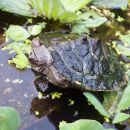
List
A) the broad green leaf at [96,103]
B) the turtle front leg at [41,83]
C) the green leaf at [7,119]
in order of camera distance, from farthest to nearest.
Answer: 1. the turtle front leg at [41,83]
2. the broad green leaf at [96,103]
3. the green leaf at [7,119]

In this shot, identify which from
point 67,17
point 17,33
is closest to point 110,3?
point 67,17

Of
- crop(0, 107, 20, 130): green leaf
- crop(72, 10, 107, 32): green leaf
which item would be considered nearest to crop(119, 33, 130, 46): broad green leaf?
crop(72, 10, 107, 32): green leaf

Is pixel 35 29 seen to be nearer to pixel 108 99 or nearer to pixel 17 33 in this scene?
pixel 17 33

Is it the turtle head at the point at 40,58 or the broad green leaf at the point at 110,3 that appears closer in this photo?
the turtle head at the point at 40,58

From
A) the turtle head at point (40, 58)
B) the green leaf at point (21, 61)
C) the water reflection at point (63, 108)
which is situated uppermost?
the turtle head at point (40, 58)

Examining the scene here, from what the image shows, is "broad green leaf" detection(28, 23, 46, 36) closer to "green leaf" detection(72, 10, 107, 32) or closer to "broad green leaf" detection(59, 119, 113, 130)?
"green leaf" detection(72, 10, 107, 32)

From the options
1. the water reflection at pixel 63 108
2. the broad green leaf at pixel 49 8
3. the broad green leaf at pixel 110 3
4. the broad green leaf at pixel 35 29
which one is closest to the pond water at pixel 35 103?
the water reflection at pixel 63 108

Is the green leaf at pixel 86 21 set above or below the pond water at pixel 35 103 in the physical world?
above

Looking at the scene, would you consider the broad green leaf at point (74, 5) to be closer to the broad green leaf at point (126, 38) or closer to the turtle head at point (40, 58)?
the broad green leaf at point (126, 38)
